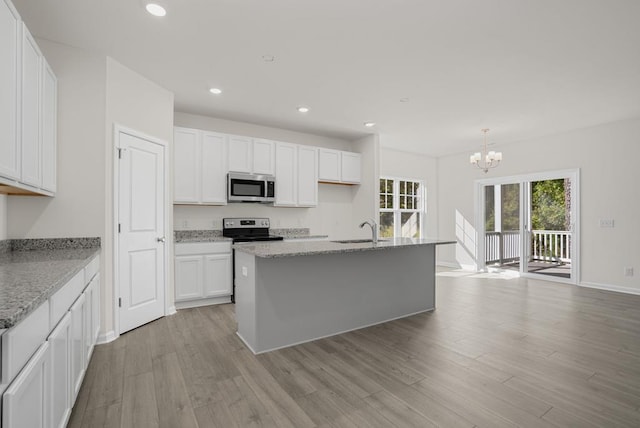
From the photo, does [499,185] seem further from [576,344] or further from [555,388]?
[555,388]

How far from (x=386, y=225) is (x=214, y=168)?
13.4 feet

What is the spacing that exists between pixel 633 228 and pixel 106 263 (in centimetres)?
730

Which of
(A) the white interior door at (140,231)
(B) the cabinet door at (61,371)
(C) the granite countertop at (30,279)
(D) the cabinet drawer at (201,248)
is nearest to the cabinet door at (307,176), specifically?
(D) the cabinet drawer at (201,248)

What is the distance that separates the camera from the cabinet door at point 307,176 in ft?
17.6

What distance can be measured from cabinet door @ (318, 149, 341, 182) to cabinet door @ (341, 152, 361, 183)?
5.4 inches

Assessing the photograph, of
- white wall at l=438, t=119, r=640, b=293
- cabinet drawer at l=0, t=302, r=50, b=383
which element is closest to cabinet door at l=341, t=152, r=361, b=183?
white wall at l=438, t=119, r=640, b=293

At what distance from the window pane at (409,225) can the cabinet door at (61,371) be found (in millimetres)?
6578

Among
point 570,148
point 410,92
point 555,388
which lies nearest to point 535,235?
point 570,148

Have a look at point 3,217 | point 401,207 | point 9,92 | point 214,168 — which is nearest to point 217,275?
point 214,168

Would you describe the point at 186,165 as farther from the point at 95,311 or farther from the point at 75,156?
the point at 95,311

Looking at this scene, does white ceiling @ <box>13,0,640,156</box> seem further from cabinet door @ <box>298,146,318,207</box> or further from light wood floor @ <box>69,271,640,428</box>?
light wood floor @ <box>69,271,640,428</box>

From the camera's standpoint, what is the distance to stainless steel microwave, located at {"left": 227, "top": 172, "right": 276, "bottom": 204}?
461 cm

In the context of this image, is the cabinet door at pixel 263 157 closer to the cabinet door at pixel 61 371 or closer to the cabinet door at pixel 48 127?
the cabinet door at pixel 48 127

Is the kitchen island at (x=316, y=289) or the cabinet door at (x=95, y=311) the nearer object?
the cabinet door at (x=95, y=311)
